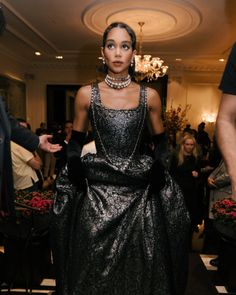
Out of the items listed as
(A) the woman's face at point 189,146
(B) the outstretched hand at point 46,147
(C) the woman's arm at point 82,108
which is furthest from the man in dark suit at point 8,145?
(A) the woman's face at point 189,146

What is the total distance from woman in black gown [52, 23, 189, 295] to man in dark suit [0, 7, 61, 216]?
0.23 m

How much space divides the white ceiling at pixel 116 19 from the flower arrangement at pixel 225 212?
13.2 feet

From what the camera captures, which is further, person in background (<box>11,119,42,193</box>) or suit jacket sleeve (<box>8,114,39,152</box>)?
person in background (<box>11,119,42,193</box>)

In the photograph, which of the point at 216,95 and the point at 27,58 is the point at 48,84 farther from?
the point at 216,95

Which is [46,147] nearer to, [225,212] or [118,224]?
[118,224]

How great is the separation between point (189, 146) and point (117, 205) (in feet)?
9.81

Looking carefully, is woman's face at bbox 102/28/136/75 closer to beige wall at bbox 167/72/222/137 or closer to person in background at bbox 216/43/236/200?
person in background at bbox 216/43/236/200

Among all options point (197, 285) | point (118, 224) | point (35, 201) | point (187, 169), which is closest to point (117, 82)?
point (118, 224)

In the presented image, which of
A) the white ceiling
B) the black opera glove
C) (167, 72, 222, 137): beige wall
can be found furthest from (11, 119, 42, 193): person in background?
(167, 72, 222, 137): beige wall

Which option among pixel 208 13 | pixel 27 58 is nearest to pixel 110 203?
pixel 208 13

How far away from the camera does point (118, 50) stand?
1933 mm

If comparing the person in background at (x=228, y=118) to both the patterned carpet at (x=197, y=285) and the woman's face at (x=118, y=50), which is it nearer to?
the woman's face at (x=118, y=50)

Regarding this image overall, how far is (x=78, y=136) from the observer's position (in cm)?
207

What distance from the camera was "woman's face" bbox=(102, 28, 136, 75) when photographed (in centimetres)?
193
